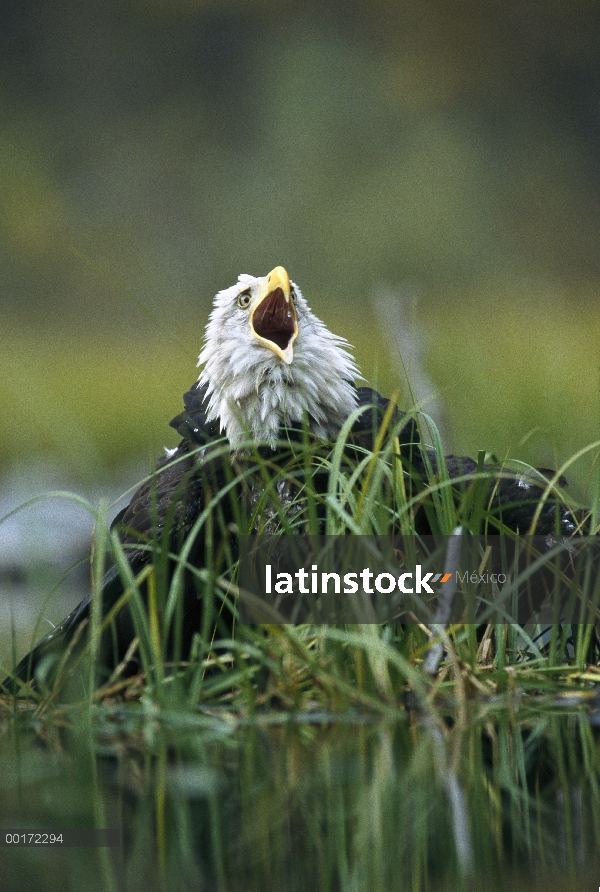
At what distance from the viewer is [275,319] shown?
2383 mm

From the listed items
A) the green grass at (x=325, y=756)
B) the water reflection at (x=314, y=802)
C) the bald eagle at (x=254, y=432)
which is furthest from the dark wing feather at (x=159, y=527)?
the water reflection at (x=314, y=802)

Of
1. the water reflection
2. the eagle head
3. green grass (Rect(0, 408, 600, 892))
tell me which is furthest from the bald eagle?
the water reflection

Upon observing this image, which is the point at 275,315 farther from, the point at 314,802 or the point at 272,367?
the point at 314,802

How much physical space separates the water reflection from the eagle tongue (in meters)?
1.16

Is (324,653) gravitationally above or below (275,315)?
below

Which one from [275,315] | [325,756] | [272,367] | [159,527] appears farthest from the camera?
[275,315]

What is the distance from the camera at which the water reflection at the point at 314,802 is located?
0.88 metres

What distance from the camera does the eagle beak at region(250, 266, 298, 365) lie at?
223 cm

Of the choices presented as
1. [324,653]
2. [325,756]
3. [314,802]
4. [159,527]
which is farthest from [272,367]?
[314,802]

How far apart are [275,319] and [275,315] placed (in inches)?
0.5

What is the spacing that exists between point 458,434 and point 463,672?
215cm

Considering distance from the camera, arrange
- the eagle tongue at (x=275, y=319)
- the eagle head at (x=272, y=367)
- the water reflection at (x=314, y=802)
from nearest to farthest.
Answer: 1. the water reflection at (x=314, y=802)
2. the eagle head at (x=272, y=367)
3. the eagle tongue at (x=275, y=319)

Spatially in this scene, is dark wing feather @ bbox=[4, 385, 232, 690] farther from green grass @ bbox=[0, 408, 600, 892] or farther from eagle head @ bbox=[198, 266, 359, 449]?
green grass @ bbox=[0, 408, 600, 892]

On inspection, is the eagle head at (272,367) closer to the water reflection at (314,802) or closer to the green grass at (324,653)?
the green grass at (324,653)
